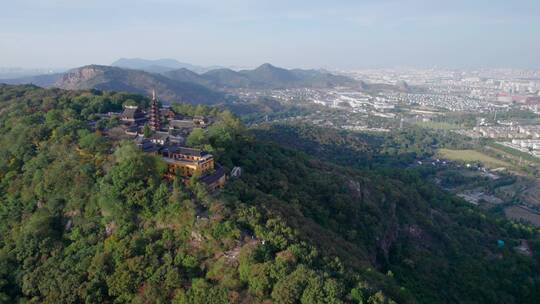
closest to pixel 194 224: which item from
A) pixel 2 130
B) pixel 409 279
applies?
pixel 409 279

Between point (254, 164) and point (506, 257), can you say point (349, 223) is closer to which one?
point (254, 164)

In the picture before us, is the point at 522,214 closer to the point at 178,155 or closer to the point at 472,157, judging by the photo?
the point at 472,157

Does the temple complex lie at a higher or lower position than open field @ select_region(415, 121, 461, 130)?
higher

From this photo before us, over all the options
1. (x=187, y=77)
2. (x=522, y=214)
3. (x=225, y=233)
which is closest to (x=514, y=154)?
(x=522, y=214)

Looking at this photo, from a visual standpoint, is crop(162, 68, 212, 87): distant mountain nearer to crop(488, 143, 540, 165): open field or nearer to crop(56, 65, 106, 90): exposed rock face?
crop(56, 65, 106, 90): exposed rock face

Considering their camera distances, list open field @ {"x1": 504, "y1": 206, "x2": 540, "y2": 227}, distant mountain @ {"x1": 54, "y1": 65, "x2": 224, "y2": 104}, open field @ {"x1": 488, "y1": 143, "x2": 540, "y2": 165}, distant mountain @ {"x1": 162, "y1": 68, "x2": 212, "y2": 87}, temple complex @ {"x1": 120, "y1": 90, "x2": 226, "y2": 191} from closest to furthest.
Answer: temple complex @ {"x1": 120, "y1": 90, "x2": 226, "y2": 191} → open field @ {"x1": 504, "y1": 206, "x2": 540, "y2": 227} → open field @ {"x1": 488, "y1": 143, "x2": 540, "y2": 165} → distant mountain @ {"x1": 54, "y1": 65, "x2": 224, "y2": 104} → distant mountain @ {"x1": 162, "y1": 68, "x2": 212, "y2": 87}

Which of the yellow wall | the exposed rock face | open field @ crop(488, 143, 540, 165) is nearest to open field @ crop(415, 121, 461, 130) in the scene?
open field @ crop(488, 143, 540, 165)

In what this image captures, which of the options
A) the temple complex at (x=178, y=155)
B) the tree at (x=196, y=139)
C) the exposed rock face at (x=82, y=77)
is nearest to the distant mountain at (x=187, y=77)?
the exposed rock face at (x=82, y=77)

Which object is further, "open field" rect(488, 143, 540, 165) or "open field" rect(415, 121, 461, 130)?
"open field" rect(415, 121, 461, 130)
